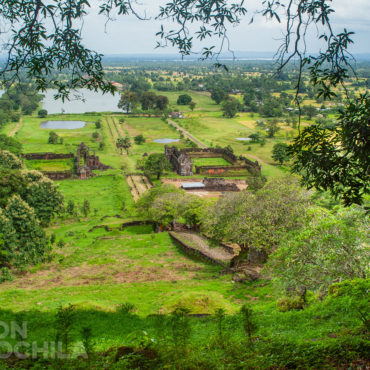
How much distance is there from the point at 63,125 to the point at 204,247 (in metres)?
65.4

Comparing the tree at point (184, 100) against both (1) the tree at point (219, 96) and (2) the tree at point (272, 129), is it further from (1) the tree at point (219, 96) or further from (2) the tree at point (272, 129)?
(2) the tree at point (272, 129)

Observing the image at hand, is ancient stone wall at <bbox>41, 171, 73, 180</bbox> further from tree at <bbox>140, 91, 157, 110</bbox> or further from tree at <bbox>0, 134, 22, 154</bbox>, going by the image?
tree at <bbox>140, 91, 157, 110</bbox>

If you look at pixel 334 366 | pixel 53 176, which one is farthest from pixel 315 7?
pixel 53 176

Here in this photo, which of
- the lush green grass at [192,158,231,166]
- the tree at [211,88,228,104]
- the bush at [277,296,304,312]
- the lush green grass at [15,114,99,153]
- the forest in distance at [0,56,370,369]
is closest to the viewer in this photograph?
the forest in distance at [0,56,370,369]

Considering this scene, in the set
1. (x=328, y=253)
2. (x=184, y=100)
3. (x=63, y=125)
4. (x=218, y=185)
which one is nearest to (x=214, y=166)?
(x=218, y=185)

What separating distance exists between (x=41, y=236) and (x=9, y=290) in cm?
604

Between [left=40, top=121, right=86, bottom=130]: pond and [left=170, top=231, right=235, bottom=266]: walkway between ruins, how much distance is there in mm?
58170

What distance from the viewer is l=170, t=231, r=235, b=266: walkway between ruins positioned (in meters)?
22.1

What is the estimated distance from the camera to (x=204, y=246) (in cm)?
2441

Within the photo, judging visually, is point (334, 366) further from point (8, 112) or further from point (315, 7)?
point (8, 112)

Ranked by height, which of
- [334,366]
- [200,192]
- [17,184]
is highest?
[334,366]

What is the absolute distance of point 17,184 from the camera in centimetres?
2873

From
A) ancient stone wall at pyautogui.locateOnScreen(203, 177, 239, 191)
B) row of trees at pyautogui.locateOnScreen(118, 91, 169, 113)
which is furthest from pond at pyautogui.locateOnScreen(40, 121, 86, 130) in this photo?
ancient stone wall at pyautogui.locateOnScreen(203, 177, 239, 191)

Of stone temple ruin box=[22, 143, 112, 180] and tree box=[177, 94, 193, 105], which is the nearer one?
stone temple ruin box=[22, 143, 112, 180]
